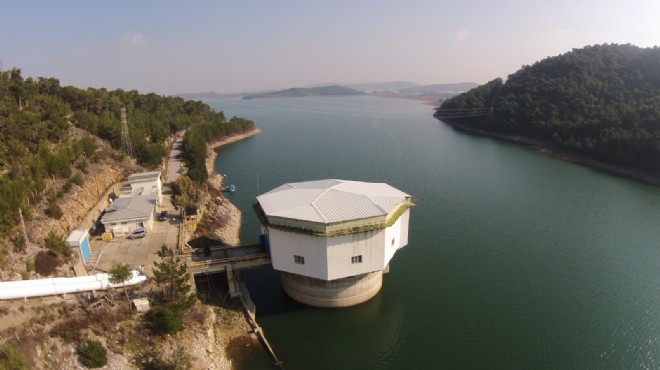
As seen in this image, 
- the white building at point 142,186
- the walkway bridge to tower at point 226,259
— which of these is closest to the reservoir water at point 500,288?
the walkway bridge to tower at point 226,259

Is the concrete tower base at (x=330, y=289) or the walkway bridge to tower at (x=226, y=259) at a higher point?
the walkway bridge to tower at (x=226, y=259)

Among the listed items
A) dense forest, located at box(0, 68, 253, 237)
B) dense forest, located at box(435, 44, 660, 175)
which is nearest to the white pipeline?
dense forest, located at box(0, 68, 253, 237)

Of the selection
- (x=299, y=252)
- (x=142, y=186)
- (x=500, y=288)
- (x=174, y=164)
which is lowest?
(x=500, y=288)

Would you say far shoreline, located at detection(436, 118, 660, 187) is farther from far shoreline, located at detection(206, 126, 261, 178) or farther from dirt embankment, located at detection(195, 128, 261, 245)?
far shoreline, located at detection(206, 126, 261, 178)

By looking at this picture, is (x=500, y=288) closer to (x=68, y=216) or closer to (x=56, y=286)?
(x=56, y=286)

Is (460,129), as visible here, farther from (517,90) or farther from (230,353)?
(230,353)

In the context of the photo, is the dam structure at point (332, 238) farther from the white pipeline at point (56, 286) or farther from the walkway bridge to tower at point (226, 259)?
the white pipeline at point (56, 286)

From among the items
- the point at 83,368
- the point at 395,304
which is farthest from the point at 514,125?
the point at 83,368

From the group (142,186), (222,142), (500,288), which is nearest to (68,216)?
Answer: (142,186)
